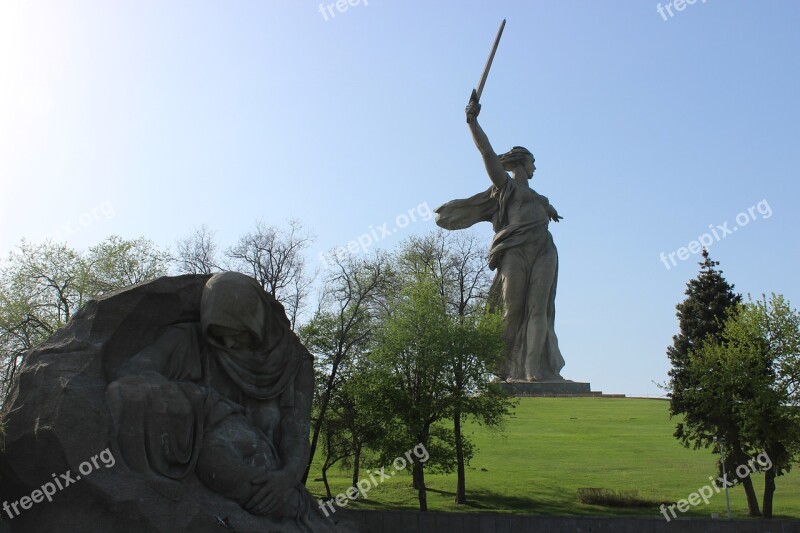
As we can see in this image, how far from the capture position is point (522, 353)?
32500 millimetres

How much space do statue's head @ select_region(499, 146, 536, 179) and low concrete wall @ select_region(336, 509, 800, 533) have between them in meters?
21.3

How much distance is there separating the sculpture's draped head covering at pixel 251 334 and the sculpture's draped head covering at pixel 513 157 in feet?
82.1

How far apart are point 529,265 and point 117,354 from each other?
2610cm

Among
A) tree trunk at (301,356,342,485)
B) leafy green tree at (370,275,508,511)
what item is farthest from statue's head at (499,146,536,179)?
tree trunk at (301,356,342,485)

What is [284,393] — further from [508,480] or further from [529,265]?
[529,265]

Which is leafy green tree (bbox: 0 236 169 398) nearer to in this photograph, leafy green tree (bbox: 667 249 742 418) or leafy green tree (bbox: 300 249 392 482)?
leafy green tree (bbox: 300 249 392 482)

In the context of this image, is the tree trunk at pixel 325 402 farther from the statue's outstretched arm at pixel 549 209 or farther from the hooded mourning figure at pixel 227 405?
the statue's outstretched arm at pixel 549 209

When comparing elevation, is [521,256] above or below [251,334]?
above

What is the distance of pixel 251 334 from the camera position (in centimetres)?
814

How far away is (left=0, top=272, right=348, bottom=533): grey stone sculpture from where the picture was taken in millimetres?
6938

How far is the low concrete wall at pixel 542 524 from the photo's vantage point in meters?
12.0

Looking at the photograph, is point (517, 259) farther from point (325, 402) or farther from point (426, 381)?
point (325, 402)

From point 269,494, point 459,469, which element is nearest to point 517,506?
point 459,469

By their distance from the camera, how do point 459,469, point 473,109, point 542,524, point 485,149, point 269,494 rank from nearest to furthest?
point 269,494
point 542,524
point 459,469
point 473,109
point 485,149
